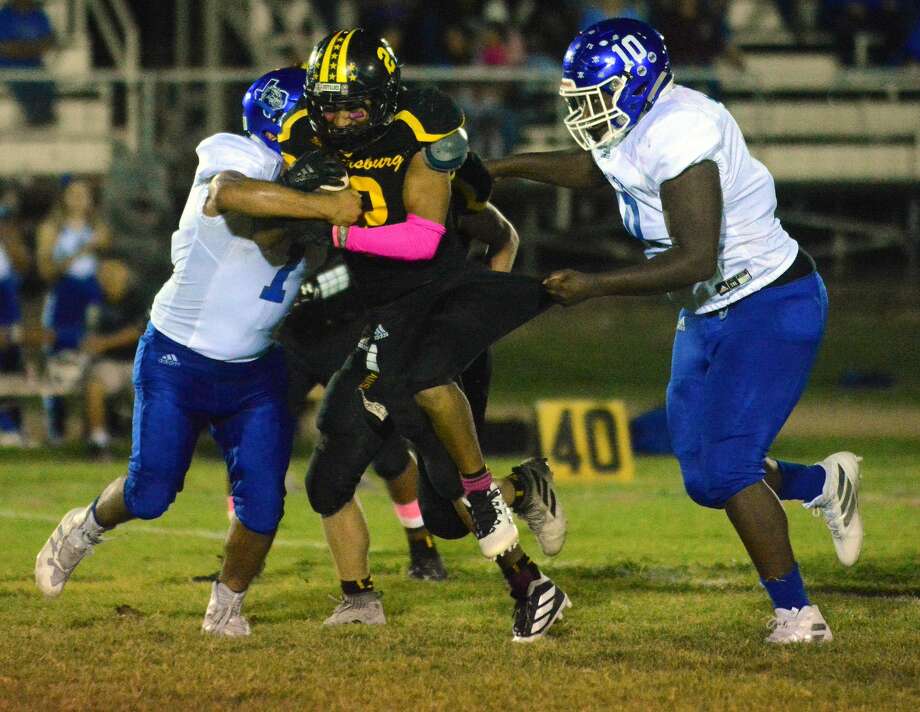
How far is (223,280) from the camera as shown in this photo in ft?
18.1

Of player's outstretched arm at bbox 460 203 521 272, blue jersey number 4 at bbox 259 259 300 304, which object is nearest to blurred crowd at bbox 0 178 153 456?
player's outstretched arm at bbox 460 203 521 272

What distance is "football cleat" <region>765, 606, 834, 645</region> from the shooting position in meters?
5.33

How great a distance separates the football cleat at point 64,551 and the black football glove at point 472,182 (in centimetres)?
172

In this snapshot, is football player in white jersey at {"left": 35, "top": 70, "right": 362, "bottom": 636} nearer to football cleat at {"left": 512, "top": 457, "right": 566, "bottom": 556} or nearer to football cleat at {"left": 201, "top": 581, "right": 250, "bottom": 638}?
football cleat at {"left": 201, "top": 581, "right": 250, "bottom": 638}

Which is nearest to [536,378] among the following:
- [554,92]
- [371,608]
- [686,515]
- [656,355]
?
[656,355]

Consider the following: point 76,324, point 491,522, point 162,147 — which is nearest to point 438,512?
point 491,522

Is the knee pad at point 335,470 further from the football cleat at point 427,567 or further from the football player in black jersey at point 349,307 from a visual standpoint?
the football cleat at point 427,567

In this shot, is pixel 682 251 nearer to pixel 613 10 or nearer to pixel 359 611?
pixel 359 611

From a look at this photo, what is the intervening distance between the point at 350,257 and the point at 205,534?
266 centimetres

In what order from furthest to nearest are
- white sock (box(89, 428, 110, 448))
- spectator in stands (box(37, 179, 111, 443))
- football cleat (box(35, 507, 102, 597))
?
spectator in stands (box(37, 179, 111, 443))
white sock (box(89, 428, 110, 448))
football cleat (box(35, 507, 102, 597))

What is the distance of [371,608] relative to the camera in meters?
5.77

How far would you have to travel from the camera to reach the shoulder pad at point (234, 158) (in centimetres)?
539

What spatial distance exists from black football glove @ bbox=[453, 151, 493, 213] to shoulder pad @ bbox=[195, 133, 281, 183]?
2.34 ft

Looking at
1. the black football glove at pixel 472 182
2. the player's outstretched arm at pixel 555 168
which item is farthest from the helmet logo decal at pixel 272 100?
the player's outstretched arm at pixel 555 168
